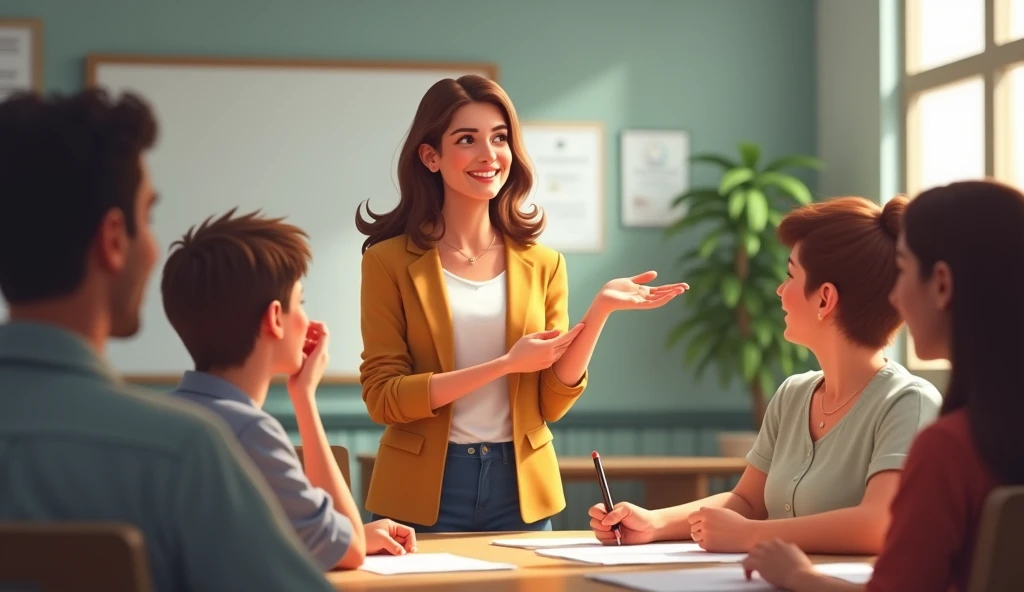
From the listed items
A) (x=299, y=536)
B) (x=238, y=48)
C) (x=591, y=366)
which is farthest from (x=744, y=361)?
(x=299, y=536)

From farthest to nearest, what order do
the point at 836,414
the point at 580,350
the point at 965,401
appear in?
1. the point at 580,350
2. the point at 836,414
3. the point at 965,401

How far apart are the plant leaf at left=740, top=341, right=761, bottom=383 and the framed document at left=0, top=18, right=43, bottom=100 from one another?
3.15 meters

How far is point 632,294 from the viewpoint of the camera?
2.45m

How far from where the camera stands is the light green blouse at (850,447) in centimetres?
197

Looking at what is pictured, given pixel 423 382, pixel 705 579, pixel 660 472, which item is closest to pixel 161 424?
pixel 705 579

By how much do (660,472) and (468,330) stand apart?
2.31 metres

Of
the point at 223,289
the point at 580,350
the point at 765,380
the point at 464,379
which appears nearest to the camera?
the point at 223,289

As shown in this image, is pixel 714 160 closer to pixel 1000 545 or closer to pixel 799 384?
pixel 799 384

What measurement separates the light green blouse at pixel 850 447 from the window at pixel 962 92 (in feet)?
8.76

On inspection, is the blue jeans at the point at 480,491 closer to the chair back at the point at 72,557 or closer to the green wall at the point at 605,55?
the chair back at the point at 72,557

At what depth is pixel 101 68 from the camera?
5137 millimetres

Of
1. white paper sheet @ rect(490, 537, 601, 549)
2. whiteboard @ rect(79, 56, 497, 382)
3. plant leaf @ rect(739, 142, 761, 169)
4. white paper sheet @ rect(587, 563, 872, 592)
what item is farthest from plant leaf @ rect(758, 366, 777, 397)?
white paper sheet @ rect(587, 563, 872, 592)

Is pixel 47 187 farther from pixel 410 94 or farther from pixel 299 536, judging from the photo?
pixel 410 94

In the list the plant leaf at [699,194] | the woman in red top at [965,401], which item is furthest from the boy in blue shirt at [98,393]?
the plant leaf at [699,194]
